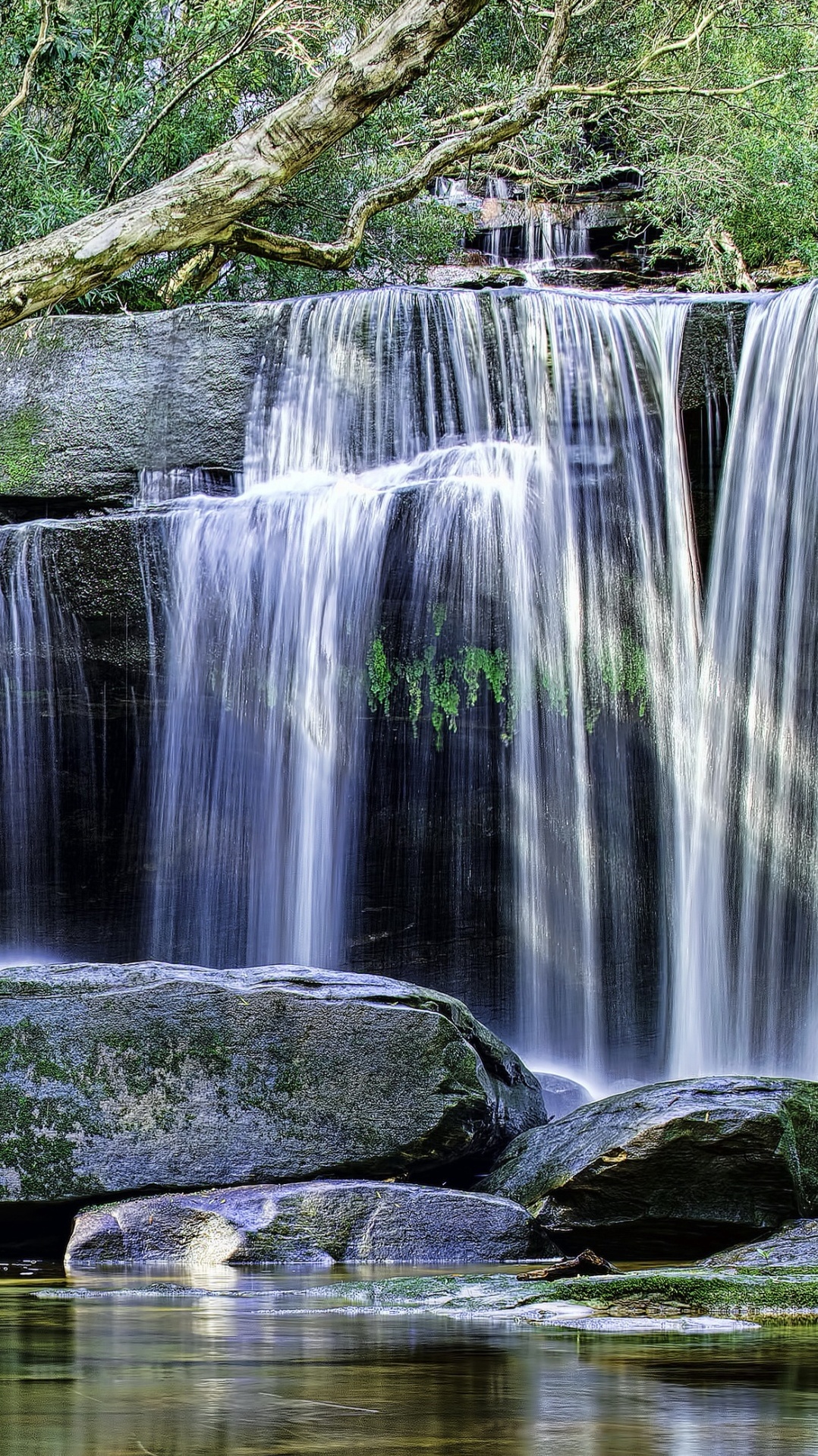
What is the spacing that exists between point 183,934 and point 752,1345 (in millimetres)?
10156

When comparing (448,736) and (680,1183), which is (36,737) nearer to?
(448,736)

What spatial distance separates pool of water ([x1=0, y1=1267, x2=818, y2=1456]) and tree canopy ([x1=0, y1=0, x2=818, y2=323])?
7046mm

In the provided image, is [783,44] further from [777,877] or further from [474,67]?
[777,877]

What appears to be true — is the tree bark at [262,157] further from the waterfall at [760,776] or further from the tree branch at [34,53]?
the waterfall at [760,776]

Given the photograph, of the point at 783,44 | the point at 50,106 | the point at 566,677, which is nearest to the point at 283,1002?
the point at 566,677

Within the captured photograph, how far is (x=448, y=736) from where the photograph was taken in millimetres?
Answer: 12883

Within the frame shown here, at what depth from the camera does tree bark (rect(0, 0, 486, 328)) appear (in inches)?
371

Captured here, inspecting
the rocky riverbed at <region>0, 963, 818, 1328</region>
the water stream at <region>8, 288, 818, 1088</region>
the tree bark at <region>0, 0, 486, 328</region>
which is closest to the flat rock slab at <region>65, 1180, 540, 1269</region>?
the rocky riverbed at <region>0, 963, 818, 1328</region>

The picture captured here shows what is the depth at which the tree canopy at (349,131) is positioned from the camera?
9.94 m

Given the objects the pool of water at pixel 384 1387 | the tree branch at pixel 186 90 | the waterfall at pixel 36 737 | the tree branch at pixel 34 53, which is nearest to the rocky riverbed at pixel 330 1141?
the pool of water at pixel 384 1387

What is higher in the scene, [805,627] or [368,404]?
[368,404]

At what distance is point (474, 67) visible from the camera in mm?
23219

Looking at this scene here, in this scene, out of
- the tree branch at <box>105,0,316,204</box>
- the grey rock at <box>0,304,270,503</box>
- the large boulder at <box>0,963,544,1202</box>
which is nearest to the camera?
the large boulder at <box>0,963,544,1202</box>

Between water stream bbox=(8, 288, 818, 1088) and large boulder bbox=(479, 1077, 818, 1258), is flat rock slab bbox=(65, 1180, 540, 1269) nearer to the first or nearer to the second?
large boulder bbox=(479, 1077, 818, 1258)
